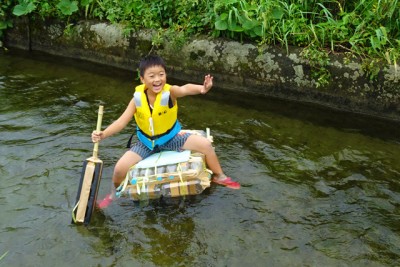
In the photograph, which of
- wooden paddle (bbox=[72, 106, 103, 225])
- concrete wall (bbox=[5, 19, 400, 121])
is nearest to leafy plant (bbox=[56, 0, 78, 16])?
concrete wall (bbox=[5, 19, 400, 121])

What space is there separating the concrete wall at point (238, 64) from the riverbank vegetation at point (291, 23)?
0.14 metres

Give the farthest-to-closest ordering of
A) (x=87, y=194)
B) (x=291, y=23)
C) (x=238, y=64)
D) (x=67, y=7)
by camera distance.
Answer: (x=67, y=7) → (x=238, y=64) → (x=291, y=23) → (x=87, y=194)

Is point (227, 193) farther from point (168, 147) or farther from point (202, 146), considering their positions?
point (168, 147)

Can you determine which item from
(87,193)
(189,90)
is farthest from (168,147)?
(87,193)

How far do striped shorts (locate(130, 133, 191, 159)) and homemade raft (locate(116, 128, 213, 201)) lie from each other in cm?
24

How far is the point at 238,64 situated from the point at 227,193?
2.56 meters

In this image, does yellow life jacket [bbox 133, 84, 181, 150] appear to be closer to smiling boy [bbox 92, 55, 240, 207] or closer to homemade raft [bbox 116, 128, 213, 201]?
A: smiling boy [bbox 92, 55, 240, 207]

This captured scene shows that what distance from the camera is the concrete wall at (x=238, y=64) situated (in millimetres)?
5773

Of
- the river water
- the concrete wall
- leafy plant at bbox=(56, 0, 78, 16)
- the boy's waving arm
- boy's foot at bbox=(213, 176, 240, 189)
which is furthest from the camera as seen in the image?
leafy plant at bbox=(56, 0, 78, 16)

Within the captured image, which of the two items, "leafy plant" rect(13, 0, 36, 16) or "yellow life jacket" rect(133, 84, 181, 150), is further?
"leafy plant" rect(13, 0, 36, 16)

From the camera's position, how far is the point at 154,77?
4219 millimetres

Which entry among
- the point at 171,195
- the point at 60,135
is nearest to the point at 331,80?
the point at 171,195

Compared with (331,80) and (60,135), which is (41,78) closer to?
(60,135)

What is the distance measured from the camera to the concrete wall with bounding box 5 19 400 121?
577 cm
